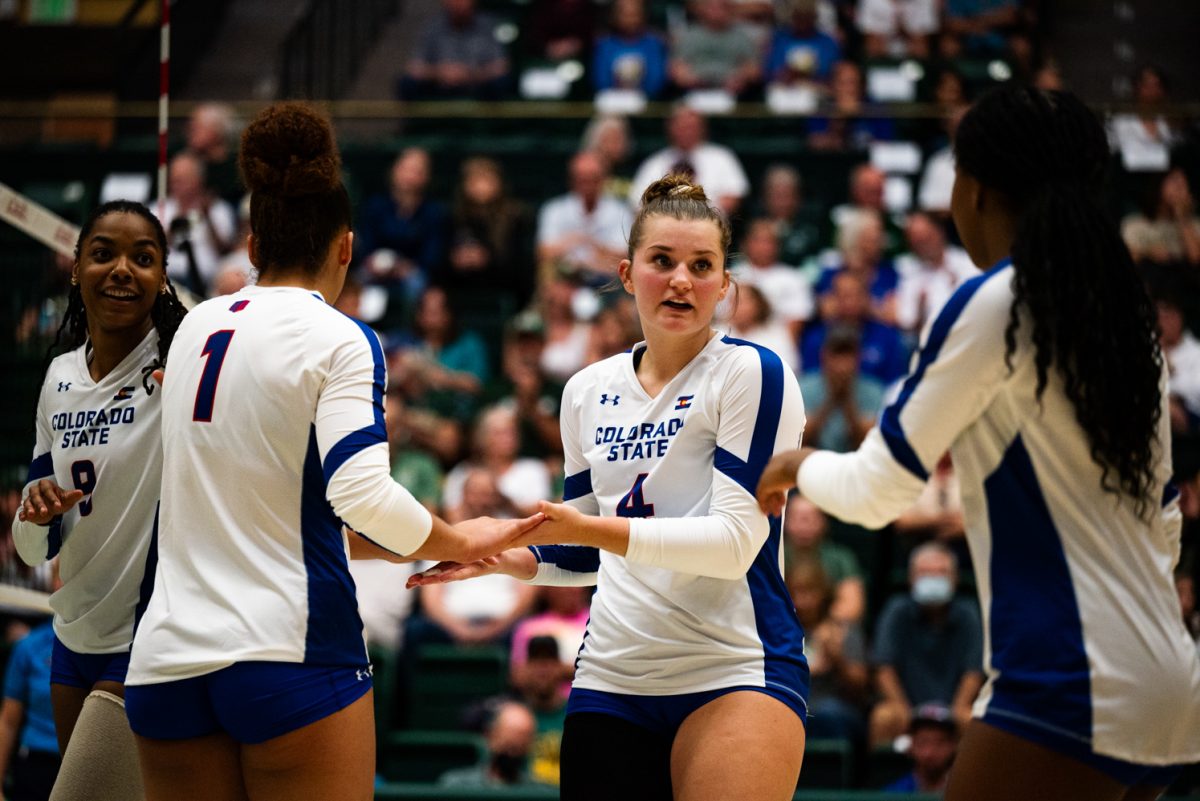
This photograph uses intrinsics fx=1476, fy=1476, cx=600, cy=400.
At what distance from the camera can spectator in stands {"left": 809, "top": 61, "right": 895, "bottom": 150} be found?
41.0 ft

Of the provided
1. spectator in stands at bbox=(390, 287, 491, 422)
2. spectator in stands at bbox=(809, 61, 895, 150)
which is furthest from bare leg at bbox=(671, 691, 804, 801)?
spectator in stands at bbox=(809, 61, 895, 150)

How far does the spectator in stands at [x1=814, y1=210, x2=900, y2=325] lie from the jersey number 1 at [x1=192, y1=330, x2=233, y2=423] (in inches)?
309

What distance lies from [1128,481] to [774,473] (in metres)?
0.79

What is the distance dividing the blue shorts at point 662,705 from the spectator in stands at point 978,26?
434 inches

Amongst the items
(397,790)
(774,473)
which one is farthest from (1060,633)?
(397,790)

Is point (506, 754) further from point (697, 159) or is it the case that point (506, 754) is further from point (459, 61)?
point (459, 61)

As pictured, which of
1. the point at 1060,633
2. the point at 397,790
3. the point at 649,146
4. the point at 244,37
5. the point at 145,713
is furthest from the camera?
the point at 244,37

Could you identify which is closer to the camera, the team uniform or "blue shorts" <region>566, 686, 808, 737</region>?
the team uniform

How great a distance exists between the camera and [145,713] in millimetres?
3307

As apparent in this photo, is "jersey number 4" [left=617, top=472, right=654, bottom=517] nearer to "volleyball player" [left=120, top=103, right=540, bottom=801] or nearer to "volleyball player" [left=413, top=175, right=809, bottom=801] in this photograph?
"volleyball player" [left=413, top=175, right=809, bottom=801]

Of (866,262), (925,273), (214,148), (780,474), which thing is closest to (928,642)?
(925,273)

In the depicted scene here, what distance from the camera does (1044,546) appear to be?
293 centimetres

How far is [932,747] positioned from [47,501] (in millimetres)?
5030

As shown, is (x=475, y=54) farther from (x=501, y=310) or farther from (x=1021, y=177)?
(x=1021, y=177)
